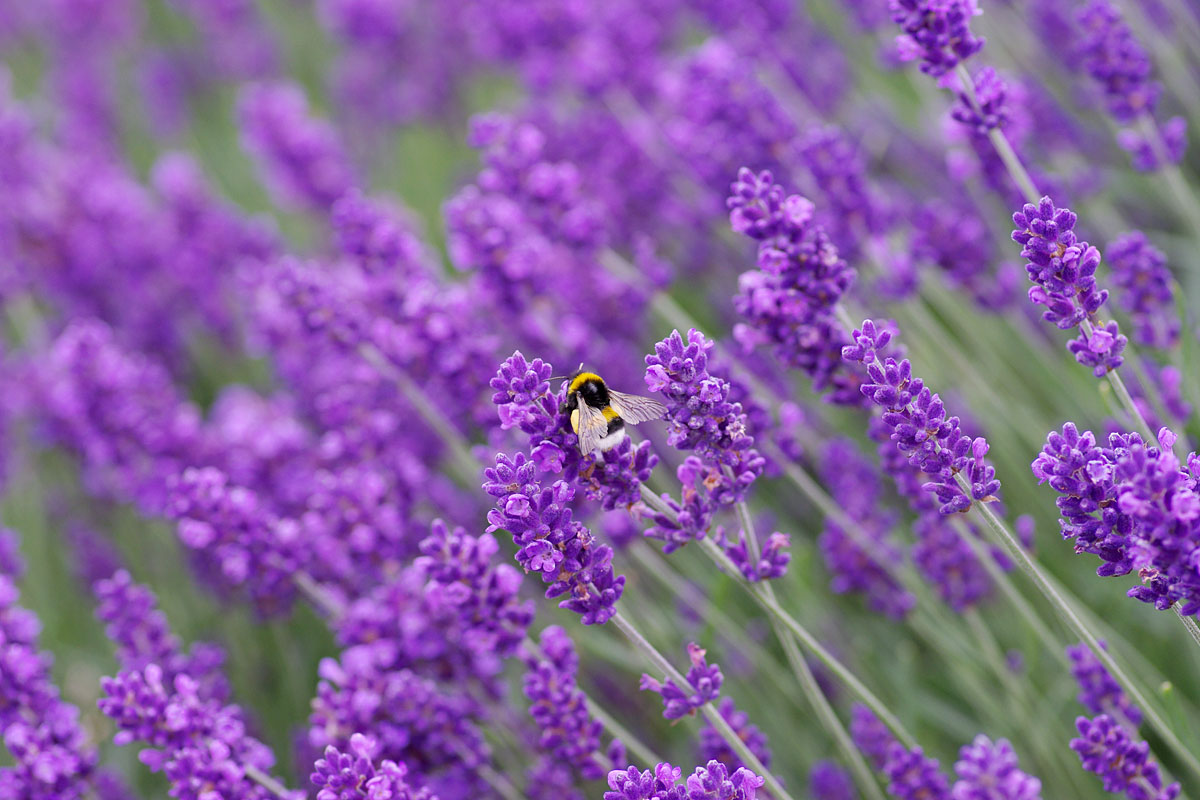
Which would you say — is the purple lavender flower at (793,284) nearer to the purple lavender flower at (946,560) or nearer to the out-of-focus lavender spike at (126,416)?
the purple lavender flower at (946,560)

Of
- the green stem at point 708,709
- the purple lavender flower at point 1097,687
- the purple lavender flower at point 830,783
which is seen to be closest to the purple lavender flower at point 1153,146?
the purple lavender flower at point 1097,687

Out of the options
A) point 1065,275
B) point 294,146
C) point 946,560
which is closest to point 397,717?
point 946,560

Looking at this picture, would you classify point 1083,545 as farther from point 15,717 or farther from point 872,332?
point 15,717

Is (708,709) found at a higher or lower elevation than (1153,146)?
lower

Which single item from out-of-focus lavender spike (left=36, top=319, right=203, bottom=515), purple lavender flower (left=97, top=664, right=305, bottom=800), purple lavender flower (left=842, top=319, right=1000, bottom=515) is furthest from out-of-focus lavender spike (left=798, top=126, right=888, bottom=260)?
out-of-focus lavender spike (left=36, top=319, right=203, bottom=515)

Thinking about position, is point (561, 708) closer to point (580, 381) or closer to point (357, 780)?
point (357, 780)

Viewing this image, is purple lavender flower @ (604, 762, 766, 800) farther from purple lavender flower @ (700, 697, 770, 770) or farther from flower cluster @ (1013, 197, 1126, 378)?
flower cluster @ (1013, 197, 1126, 378)
